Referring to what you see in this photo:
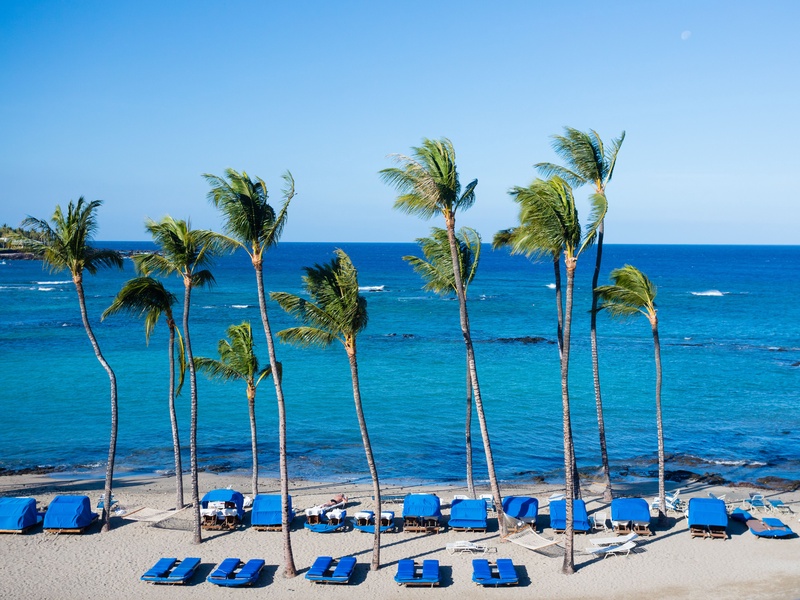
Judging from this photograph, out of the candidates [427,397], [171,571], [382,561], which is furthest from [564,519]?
[427,397]

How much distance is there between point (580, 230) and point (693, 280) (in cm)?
13991

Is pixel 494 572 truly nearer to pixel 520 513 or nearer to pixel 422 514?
pixel 520 513

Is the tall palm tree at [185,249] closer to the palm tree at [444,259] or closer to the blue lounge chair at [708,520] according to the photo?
the palm tree at [444,259]

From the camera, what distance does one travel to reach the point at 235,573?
18.4 m

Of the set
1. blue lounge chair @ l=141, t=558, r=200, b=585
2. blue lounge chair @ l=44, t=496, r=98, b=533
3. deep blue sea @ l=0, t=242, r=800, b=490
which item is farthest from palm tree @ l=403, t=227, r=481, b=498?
blue lounge chair @ l=44, t=496, r=98, b=533

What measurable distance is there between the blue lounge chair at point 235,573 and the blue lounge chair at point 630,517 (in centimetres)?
1043

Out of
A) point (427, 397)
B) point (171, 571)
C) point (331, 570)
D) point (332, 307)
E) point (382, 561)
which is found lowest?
point (427, 397)

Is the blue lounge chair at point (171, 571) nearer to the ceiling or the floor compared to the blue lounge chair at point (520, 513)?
nearer to the floor

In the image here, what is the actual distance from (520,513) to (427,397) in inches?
971

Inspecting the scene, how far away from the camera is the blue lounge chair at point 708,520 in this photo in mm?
20719

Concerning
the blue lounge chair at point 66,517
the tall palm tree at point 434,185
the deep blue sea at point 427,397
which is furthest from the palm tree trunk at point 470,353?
the blue lounge chair at point 66,517

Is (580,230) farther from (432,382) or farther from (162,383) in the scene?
(162,383)

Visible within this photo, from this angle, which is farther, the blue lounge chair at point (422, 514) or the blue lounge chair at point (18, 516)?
the blue lounge chair at point (422, 514)

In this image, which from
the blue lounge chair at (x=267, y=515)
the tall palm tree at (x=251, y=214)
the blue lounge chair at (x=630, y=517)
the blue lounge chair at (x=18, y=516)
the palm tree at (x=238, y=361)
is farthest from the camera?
the palm tree at (x=238, y=361)
